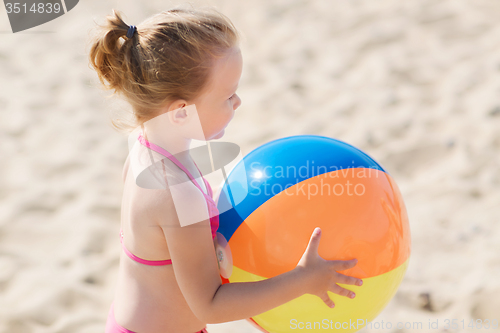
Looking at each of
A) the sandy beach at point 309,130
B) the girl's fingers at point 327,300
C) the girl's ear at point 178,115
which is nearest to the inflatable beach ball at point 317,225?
the girl's fingers at point 327,300

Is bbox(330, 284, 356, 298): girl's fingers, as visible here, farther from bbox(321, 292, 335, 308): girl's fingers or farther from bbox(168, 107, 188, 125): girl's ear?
bbox(168, 107, 188, 125): girl's ear

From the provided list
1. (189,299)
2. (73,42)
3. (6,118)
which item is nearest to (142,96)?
(189,299)

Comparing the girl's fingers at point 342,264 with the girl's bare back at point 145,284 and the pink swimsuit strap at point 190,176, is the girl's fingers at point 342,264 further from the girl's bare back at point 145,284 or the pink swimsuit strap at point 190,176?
the girl's bare back at point 145,284

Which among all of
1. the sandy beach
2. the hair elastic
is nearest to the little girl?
the hair elastic

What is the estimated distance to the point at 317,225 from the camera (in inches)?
66.6

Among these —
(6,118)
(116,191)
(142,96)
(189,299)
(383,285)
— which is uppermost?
(142,96)

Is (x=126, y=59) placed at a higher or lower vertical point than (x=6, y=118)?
higher

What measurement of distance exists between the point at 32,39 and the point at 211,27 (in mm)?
4510

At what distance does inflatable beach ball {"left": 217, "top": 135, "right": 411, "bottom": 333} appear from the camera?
5.58ft

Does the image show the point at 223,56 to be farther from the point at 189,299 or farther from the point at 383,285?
the point at 383,285

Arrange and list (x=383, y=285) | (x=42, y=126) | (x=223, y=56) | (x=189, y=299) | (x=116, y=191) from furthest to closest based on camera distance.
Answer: (x=42, y=126)
(x=116, y=191)
(x=383, y=285)
(x=223, y=56)
(x=189, y=299)

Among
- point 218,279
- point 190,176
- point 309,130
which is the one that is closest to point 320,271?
point 218,279

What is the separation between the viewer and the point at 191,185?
1.55 meters

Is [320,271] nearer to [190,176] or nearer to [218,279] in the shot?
[218,279]
